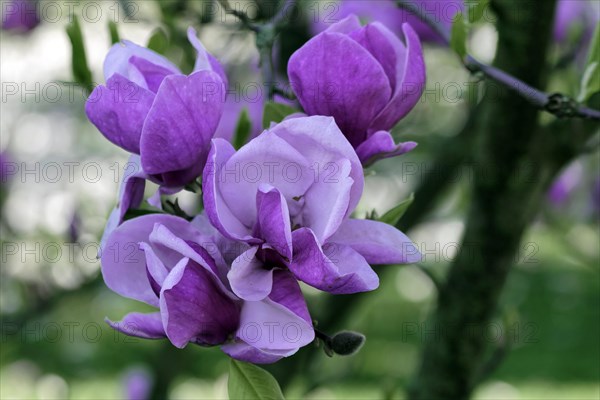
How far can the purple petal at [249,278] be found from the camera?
1.52 ft

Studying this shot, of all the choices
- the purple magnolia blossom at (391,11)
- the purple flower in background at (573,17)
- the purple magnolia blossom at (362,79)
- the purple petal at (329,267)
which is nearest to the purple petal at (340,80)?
the purple magnolia blossom at (362,79)

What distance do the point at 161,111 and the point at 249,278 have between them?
0.37 ft

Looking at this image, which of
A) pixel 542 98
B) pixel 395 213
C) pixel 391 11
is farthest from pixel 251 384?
pixel 391 11

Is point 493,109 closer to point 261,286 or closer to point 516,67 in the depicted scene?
point 516,67

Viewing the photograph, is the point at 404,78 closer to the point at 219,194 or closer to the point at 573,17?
the point at 219,194

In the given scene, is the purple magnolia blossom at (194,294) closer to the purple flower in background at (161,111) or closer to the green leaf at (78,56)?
the purple flower in background at (161,111)

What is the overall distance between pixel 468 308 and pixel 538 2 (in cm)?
36

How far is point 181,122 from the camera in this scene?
0.49 metres

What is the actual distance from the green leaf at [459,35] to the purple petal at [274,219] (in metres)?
0.23

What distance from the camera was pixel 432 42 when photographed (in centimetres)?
114

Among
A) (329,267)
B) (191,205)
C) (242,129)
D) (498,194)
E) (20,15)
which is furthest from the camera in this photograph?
(20,15)

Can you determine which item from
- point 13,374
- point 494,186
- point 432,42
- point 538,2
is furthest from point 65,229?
point 13,374

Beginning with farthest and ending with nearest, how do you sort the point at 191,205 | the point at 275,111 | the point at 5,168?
the point at 5,168
the point at 191,205
the point at 275,111

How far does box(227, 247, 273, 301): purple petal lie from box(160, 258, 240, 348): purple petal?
17mm
